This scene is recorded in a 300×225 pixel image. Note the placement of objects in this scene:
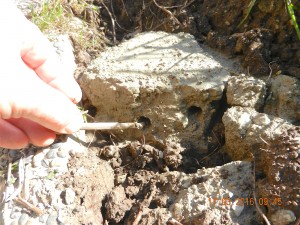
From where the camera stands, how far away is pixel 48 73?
2174 millimetres

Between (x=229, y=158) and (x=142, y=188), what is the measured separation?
1.62 ft

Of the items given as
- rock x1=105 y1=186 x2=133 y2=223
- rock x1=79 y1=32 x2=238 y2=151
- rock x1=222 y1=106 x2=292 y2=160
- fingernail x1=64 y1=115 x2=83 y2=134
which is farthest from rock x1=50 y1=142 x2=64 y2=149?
rock x1=222 y1=106 x2=292 y2=160

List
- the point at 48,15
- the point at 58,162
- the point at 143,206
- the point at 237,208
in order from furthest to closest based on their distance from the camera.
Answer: the point at 48,15
the point at 58,162
the point at 143,206
the point at 237,208

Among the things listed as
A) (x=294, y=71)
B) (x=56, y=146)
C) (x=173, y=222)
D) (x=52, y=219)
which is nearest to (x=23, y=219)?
(x=52, y=219)

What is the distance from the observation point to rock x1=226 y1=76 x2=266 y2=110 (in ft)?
6.71

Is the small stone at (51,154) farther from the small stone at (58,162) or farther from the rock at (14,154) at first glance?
the rock at (14,154)

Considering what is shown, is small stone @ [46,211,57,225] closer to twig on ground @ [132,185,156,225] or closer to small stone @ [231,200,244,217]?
twig on ground @ [132,185,156,225]

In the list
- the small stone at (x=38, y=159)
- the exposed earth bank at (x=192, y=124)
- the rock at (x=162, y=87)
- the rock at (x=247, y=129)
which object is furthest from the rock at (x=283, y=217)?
the small stone at (x=38, y=159)

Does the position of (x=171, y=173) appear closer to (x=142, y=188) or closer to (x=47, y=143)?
(x=142, y=188)

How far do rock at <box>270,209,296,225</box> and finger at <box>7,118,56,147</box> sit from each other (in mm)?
1212

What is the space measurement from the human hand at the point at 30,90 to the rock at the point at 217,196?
74 cm

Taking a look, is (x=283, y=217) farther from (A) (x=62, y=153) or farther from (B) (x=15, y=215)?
(B) (x=15, y=215)

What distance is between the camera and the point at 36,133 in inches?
81.7

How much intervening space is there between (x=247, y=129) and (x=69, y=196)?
0.98 meters
